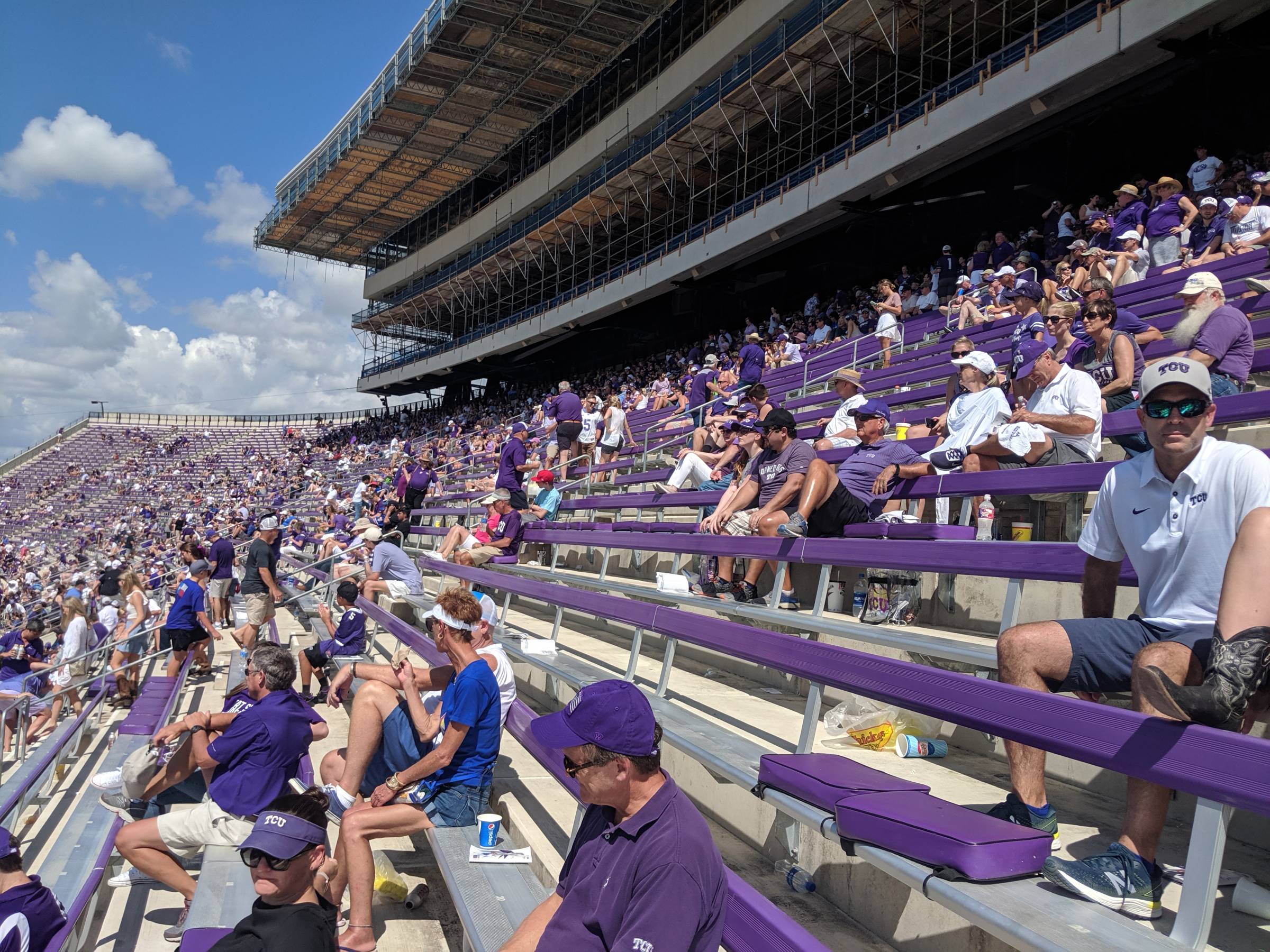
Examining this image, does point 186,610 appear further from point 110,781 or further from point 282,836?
point 282,836

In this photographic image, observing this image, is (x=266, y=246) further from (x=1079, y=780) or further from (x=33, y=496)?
(x=1079, y=780)

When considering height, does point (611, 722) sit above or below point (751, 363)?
below

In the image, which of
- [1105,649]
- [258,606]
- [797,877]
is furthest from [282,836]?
[258,606]

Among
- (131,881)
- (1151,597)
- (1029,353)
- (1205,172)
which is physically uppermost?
(1205,172)

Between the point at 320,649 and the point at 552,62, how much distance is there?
78.9 feet

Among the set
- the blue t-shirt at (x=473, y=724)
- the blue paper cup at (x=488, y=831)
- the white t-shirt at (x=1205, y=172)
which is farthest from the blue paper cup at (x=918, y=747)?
the white t-shirt at (x=1205, y=172)

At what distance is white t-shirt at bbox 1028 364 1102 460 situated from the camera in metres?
4.25

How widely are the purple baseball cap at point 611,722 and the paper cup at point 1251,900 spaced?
4.10ft

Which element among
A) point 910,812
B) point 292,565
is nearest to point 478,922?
point 910,812

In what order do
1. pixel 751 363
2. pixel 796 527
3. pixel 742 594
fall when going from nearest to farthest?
1. pixel 796 527
2. pixel 742 594
3. pixel 751 363

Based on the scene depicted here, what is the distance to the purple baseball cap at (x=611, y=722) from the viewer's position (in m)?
1.91

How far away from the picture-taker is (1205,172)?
957 cm

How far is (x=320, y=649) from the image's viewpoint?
24.7 feet

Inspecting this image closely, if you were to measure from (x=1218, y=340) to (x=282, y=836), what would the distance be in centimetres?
482
